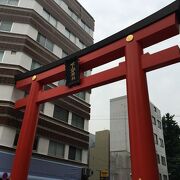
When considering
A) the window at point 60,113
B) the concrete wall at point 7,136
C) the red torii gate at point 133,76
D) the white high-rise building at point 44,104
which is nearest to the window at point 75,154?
the white high-rise building at point 44,104

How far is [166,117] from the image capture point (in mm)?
37844

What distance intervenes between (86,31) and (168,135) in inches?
890

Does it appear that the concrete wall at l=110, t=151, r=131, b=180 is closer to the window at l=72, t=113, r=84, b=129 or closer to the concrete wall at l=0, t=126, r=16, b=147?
the window at l=72, t=113, r=84, b=129

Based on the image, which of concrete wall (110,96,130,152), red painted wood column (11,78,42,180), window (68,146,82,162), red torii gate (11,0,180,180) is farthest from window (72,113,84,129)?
concrete wall (110,96,130,152)

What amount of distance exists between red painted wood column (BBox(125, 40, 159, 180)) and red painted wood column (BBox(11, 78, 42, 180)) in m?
4.81

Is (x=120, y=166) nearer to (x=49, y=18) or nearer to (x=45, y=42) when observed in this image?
(x=45, y=42)

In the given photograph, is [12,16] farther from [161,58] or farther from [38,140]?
[161,58]

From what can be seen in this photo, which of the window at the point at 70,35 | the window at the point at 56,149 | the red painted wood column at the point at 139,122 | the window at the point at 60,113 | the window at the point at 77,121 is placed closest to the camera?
the red painted wood column at the point at 139,122

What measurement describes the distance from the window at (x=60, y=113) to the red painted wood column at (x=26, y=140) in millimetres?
3574

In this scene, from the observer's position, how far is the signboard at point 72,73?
1047 cm

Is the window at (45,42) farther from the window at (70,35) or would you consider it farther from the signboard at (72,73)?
the signboard at (72,73)

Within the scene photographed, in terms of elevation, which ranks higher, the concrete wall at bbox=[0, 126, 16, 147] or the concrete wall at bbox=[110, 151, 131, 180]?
the concrete wall at bbox=[110, 151, 131, 180]

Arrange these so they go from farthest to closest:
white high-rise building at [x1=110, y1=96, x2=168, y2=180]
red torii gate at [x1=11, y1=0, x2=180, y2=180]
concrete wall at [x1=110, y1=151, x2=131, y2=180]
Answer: white high-rise building at [x1=110, y1=96, x2=168, y2=180], concrete wall at [x1=110, y1=151, x2=131, y2=180], red torii gate at [x1=11, y1=0, x2=180, y2=180]

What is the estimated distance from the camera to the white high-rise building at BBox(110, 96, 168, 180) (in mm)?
30027
